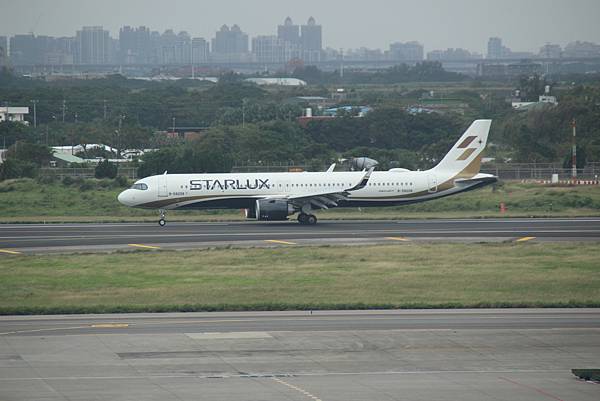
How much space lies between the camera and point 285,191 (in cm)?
6078

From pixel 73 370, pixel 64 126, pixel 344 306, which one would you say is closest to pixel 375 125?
pixel 64 126

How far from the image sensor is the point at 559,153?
11119 centimetres

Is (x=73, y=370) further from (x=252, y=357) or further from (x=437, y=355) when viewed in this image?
(x=437, y=355)

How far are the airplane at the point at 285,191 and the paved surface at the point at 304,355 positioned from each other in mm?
26713

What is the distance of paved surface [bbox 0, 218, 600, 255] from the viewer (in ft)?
169

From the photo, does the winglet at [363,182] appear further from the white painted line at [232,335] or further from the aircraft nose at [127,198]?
the white painted line at [232,335]

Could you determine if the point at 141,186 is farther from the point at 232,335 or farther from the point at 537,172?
the point at 537,172

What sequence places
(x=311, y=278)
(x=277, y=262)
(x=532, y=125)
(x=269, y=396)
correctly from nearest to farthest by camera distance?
(x=269, y=396), (x=311, y=278), (x=277, y=262), (x=532, y=125)

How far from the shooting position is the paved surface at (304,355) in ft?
78.6

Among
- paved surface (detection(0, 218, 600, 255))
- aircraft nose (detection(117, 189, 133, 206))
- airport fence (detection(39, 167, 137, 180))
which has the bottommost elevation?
paved surface (detection(0, 218, 600, 255))

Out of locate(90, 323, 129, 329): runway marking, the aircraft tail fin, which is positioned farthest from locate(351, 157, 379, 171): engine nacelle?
locate(90, 323, 129, 329): runway marking

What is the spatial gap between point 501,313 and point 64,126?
134 m

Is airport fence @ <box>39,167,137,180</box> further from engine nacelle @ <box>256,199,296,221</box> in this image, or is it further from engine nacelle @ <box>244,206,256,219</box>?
engine nacelle @ <box>256,199,296,221</box>

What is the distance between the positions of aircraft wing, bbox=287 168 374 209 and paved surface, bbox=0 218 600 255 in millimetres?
1355
